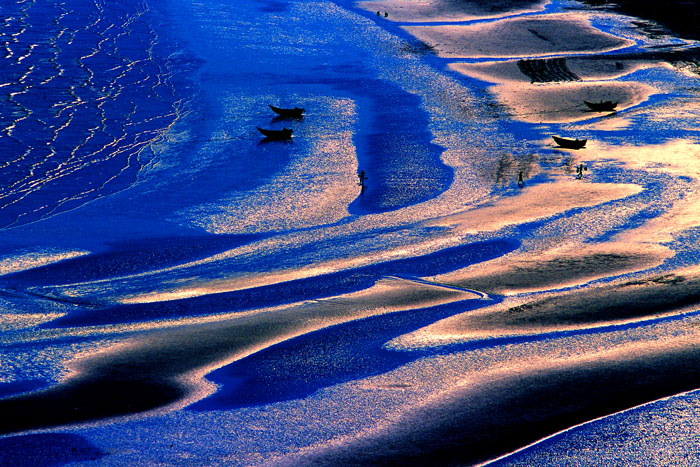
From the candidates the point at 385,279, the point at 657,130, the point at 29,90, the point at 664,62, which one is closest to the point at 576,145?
the point at 657,130

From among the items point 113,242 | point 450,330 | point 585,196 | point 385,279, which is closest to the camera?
point 450,330

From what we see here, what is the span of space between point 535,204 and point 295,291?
4528 mm

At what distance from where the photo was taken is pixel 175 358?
276 inches

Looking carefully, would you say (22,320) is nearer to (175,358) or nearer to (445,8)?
(175,358)

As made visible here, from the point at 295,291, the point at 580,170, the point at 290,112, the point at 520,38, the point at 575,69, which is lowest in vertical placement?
the point at 295,291

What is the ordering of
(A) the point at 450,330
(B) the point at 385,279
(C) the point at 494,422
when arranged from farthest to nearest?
(B) the point at 385,279 < (A) the point at 450,330 < (C) the point at 494,422

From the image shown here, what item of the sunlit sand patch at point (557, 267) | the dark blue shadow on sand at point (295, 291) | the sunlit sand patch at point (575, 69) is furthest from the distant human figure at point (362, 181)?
the sunlit sand patch at point (575, 69)

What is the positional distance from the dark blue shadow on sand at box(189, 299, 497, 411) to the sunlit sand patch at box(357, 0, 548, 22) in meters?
22.1

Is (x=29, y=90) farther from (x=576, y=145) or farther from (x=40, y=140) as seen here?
(x=576, y=145)

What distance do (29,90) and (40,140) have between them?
4.13m

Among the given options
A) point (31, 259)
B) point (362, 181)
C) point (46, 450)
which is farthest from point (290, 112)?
point (46, 450)

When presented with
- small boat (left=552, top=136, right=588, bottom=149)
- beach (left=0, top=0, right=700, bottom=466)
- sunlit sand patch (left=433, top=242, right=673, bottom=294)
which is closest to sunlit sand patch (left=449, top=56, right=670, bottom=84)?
beach (left=0, top=0, right=700, bottom=466)

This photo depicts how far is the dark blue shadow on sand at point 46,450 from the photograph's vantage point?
553 centimetres

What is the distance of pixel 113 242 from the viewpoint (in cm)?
1023
